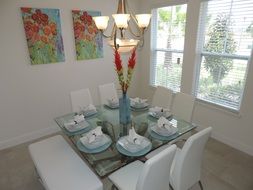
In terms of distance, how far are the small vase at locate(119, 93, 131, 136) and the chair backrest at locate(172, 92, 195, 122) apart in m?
0.83

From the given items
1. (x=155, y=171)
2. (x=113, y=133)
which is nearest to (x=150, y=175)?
(x=155, y=171)

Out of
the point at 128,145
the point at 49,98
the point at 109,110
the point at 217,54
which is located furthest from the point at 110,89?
the point at 217,54

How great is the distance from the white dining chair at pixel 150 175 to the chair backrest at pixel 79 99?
4.45 feet

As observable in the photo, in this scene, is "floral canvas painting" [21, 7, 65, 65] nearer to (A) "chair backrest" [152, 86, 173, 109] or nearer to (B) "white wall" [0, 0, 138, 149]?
(B) "white wall" [0, 0, 138, 149]

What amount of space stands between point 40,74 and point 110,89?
1.22m

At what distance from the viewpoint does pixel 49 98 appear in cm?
337

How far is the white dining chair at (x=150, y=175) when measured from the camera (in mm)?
1401

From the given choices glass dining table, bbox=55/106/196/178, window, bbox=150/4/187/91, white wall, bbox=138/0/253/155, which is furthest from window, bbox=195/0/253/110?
glass dining table, bbox=55/106/196/178

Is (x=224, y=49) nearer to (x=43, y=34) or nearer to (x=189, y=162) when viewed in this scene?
(x=189, y=162)

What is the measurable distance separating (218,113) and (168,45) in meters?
1.68

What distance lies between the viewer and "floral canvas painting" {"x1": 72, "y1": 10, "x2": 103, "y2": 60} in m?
3.36

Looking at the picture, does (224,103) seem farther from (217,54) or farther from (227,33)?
(227,33)

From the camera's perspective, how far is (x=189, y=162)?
1734 mm

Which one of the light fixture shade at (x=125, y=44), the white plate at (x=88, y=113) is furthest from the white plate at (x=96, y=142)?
the light fixture shade at (x=125, y=44)
